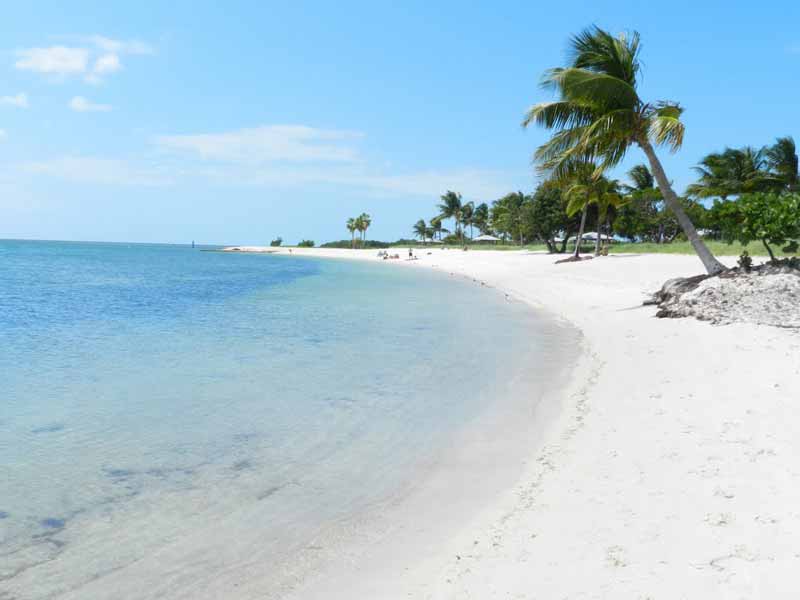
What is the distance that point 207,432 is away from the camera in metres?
7.19

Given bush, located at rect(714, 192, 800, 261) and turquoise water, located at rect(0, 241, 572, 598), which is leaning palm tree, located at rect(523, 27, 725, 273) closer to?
bush, located at rect(714, 192, 800, 261)

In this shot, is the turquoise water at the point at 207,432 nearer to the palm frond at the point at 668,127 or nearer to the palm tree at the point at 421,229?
the palm frond at the point at 668,127

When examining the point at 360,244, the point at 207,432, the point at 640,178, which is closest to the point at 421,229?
the point at 360,244

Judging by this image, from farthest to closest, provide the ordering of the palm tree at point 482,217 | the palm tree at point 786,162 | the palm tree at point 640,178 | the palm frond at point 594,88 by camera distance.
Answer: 1. the palm tree at point 482,217
2. the palm tree at point 640,178
3. the palm tree at point 786,162
4. the palm frond at point 594,88

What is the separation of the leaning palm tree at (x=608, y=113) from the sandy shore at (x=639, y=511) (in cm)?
971

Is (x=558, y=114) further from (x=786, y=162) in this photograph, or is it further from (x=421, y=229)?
(x=421, y=229)

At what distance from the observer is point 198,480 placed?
570 centimetres

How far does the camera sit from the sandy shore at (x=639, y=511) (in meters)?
3.43

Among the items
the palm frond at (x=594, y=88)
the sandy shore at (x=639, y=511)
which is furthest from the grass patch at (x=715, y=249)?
the sandy shore at (x=639, y=511)

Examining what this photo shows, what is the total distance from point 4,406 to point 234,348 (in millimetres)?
5334

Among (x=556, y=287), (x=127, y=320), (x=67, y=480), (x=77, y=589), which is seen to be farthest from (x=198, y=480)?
(x=556, y=287)

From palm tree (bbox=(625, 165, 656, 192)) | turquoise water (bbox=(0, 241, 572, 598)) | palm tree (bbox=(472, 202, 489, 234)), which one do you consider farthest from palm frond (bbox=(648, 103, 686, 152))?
palm tree (bbox=(472, 202, 489, 234))

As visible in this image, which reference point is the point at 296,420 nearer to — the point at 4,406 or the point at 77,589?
the point at 77,589

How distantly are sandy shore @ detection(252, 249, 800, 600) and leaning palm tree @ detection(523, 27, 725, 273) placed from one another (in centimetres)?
971
